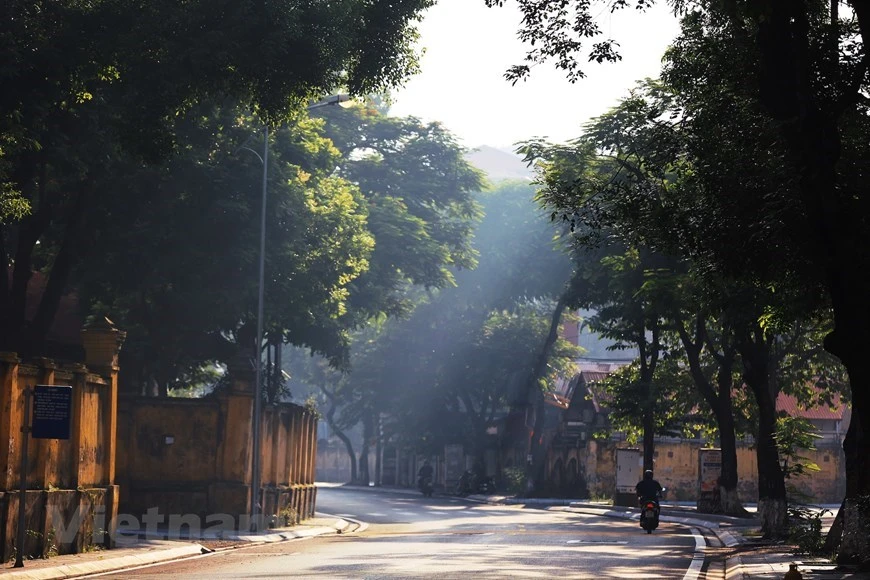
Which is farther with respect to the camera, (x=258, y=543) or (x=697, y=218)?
(x=258, y=543)

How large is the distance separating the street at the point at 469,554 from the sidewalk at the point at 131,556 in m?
0.54

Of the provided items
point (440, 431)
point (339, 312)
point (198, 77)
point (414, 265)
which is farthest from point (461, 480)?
point (198, 77)

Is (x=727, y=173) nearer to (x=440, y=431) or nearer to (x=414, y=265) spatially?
(x=414, y=265)

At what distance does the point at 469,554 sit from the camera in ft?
74.9

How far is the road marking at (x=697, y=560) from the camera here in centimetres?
1904

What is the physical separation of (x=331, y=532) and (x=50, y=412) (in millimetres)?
17096

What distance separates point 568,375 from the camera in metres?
76.4

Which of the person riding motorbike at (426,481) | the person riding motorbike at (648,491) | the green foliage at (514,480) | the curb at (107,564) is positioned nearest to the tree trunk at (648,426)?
the person riding motorbike at (648,491)

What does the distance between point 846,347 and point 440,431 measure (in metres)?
61.5

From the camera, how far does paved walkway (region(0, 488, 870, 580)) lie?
1838 centimetres

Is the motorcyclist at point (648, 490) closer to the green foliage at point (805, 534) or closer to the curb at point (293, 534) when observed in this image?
the green foliage at point (805, 534)

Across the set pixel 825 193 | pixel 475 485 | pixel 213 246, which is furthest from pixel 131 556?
pixel 475 485

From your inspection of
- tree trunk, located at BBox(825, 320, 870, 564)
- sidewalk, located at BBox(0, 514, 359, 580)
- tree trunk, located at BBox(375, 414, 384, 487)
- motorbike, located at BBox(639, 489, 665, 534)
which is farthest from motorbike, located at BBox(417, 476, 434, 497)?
tree trunk, located at BBox(825, 320, 870, 564)

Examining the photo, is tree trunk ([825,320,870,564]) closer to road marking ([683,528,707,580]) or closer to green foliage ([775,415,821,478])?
road marking ([683,528,707,580])
